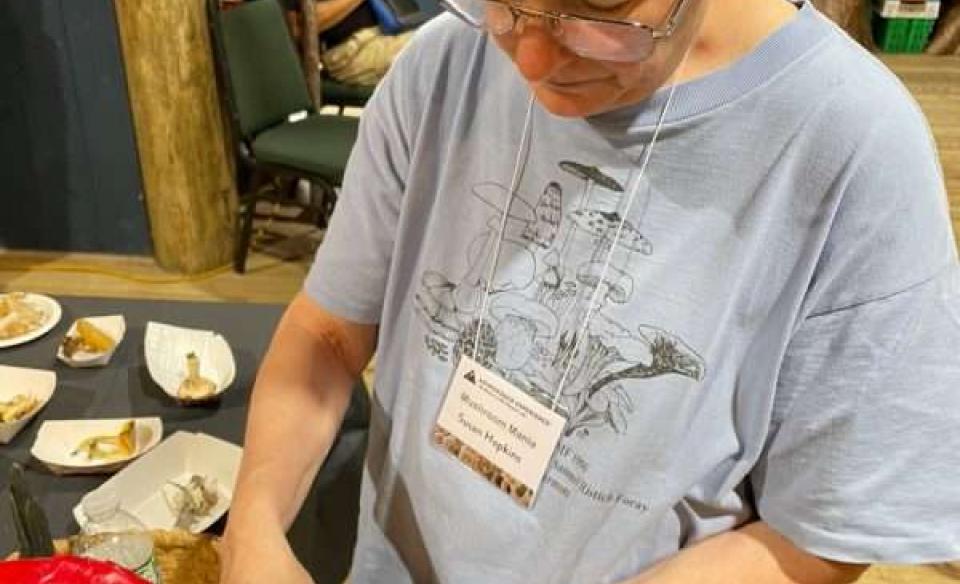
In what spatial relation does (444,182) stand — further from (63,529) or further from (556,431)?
(63,529)

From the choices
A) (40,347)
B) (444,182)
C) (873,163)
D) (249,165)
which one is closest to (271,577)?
(444,182)

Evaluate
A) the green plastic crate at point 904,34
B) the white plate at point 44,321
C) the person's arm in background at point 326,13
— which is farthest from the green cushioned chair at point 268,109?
the green plastic crate at point 904,34

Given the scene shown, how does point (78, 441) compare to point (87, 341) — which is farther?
point (87, 341)

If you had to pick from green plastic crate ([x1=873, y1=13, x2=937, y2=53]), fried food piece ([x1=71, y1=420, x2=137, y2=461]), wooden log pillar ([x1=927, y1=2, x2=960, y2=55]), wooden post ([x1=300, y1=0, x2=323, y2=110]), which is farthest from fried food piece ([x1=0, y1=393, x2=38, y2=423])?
wooden log pillar ([x1=927, y1=2, x2=960, y2=55])

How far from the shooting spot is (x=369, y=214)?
84 cm

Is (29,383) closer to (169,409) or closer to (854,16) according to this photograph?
(169,409)

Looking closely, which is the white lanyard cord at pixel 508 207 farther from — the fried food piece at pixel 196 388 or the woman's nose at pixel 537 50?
the fried food piece at pixel 196 388

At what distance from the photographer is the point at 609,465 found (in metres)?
0.74

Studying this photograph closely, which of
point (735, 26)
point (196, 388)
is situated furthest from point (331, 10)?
point (735, 26)

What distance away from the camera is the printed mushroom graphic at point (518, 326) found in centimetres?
76

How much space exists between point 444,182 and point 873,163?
342 millimetres

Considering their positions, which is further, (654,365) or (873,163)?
(654,365)

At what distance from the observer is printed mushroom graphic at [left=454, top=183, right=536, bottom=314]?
2.51 ft

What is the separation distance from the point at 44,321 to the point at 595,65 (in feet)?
4.11
